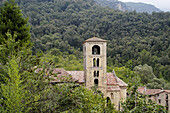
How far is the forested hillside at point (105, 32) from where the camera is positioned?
188 ft

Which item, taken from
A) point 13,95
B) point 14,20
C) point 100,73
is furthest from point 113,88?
point 13,95

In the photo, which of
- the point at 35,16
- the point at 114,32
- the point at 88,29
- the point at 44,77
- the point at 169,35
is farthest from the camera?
the point at 35,16

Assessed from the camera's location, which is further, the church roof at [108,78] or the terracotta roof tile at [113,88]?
the church roof at [108,78]

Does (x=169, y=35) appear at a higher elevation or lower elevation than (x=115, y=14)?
lower

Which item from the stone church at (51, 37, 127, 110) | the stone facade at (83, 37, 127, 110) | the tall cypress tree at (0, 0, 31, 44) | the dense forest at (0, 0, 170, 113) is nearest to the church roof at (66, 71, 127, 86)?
the stone church at (51, 37, 127, 110)

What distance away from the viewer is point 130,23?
80.5 metres

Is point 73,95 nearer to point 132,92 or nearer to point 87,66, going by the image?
point 132,92

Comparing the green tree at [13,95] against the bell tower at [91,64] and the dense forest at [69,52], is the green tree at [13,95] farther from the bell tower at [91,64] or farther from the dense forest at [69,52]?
the bell tower at [91,64]

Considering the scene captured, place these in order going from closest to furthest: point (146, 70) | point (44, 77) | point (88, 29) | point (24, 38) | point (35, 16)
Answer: point (44, 77), point (24, 38), point (146, 70), point (88, 29), point (35, 16)

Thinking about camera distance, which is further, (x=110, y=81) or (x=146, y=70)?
(x=146, y=70)

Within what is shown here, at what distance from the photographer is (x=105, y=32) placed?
256ft

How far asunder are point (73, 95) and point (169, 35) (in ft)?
217

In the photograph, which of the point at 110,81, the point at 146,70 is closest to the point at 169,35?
the point at 146,70

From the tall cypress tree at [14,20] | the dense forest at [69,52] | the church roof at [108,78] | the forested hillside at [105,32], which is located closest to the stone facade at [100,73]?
the church roof at [108,78]
